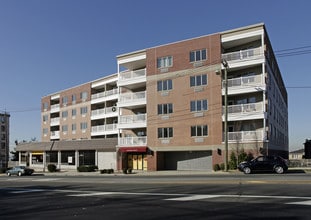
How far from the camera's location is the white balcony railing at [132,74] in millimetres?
48500

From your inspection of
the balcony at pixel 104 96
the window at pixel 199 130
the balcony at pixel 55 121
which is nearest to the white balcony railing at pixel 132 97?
the window at pixel 199 130

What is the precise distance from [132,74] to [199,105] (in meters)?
10.5

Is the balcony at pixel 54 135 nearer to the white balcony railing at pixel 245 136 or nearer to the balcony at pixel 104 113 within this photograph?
the balcony at pixel 104 113

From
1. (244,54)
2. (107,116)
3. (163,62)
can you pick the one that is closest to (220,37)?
(244,54)

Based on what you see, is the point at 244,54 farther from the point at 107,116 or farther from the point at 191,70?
the point at 107,116

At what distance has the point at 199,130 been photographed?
142ft

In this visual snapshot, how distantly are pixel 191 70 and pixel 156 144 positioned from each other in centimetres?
947

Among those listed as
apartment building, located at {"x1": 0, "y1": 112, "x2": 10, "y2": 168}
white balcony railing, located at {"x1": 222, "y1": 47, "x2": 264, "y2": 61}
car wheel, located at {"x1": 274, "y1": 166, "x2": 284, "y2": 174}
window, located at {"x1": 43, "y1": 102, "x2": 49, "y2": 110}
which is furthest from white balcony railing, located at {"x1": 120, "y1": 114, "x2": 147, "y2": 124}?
apartment building, located at {"x1": 0, "y1": 112, "x2": 10, "y2": 168}

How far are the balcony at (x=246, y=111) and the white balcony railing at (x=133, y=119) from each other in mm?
11430

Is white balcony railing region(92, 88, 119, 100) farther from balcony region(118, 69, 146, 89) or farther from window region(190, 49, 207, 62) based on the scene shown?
window region(190, 49, 207, 62)

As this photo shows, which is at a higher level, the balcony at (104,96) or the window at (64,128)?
the balcony at (104,96)

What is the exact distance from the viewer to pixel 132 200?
549 inches

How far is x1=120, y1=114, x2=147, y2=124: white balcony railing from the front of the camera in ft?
158

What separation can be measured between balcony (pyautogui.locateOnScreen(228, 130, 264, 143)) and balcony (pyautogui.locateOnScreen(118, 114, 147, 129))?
37.6ft
